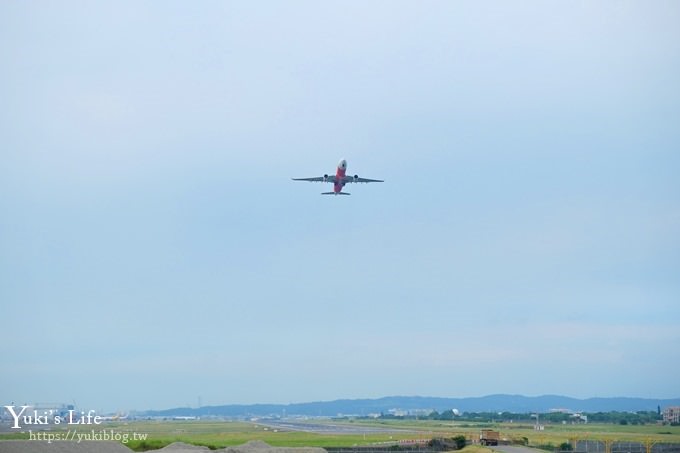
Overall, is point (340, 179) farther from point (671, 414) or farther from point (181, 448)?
point (671, 414)

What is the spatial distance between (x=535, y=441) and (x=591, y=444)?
1030 centimetres

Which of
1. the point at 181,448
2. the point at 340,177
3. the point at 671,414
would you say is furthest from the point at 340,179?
the point at 671,414

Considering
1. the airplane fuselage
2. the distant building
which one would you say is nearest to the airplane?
the airplane fuselage

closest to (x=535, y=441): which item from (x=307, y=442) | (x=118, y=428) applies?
(x=307, y=442)

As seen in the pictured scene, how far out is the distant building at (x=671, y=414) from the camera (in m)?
146

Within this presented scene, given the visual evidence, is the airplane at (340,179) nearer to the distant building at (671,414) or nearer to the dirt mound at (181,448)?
the dirt mound at (181,448)

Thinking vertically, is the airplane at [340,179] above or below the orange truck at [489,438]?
above

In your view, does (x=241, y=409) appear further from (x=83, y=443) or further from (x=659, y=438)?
(x=83, y=443)

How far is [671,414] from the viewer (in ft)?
499

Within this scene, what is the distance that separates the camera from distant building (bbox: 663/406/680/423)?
146 meters

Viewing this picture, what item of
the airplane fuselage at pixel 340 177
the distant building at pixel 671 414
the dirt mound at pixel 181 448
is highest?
the airplane fuselage at pixel 340 177

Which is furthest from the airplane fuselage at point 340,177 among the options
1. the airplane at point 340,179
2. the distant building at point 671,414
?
the distant building at point 671,414

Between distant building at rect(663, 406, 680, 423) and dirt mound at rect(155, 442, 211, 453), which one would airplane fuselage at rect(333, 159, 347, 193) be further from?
distant building at rect(663, 406, 680, 423)

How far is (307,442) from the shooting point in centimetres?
9419
